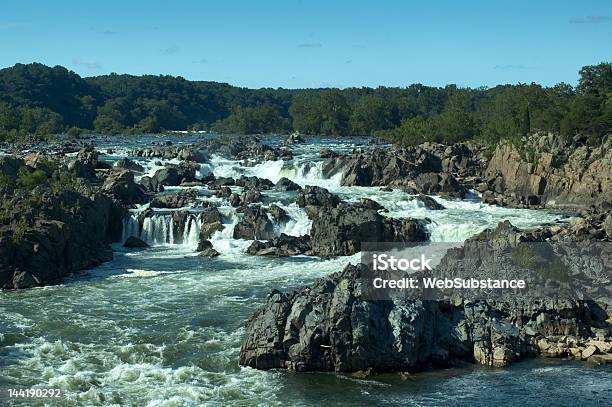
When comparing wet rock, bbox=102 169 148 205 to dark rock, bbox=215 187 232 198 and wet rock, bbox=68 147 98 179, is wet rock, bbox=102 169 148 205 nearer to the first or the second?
dark rock, bbox=215 187 232 198

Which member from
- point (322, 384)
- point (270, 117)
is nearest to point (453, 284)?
point (322, 384)

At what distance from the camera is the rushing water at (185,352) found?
22.2 metres

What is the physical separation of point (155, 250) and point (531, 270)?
75.1 feet

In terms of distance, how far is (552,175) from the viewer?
58.8 meters

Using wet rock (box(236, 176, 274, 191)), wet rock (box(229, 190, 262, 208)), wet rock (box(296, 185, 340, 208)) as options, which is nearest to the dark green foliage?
wet rock (box(236, 176, 274, 191))

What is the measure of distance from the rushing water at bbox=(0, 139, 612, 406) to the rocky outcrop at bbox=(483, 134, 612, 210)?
71.3ft

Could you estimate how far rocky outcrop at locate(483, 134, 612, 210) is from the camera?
55562 mm

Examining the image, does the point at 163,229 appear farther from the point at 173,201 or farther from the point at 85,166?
the point at 85,166

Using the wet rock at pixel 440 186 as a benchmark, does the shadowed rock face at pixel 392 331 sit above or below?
below

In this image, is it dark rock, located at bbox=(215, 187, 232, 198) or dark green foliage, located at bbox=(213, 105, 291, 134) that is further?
dark green foliage, located at bbox=(213, 105, 291, 134)

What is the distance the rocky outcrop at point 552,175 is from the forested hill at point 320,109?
10.6 ft

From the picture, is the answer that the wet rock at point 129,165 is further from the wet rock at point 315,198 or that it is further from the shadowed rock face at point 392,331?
the shadowed rock face at point 392,331

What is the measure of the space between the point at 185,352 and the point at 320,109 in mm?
108823

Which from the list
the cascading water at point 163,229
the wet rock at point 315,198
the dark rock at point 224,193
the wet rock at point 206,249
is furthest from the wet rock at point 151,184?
the wet rock at point 206,249
